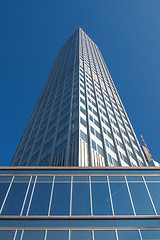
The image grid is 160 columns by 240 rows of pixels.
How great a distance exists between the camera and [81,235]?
1577 centimetres

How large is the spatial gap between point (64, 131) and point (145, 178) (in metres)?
18.2

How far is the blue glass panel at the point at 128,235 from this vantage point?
15.6 m

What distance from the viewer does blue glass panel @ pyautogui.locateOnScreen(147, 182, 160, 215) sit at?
18.4 meters

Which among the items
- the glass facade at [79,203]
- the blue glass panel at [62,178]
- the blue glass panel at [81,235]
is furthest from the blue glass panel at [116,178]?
the blue glass panel at [81,235]

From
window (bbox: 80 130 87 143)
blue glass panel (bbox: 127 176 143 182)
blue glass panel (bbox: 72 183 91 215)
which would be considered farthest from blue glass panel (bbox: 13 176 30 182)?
window (bbox: 80 130 87 143)

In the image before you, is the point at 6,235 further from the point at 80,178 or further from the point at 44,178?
the point at 80,178

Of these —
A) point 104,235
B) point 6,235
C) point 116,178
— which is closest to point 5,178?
point 6,235

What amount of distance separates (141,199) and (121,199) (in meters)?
1.95

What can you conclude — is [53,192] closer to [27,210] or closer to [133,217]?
[27,210]

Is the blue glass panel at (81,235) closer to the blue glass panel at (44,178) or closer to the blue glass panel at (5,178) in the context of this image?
the blue glass panel at (44,178)

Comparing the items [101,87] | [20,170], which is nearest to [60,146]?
[20,170]

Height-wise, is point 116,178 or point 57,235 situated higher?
point 116,178

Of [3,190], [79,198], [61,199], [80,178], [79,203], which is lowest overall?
[79,203]

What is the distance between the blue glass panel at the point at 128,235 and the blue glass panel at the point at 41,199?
651cm
